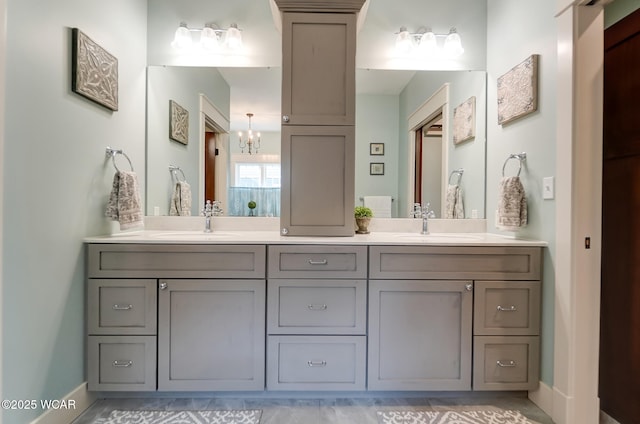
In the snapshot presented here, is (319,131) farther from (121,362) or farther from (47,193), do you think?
(121,362)

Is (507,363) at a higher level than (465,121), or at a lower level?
lower

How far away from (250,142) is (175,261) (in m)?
1.00

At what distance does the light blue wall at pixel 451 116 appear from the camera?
2275 mm

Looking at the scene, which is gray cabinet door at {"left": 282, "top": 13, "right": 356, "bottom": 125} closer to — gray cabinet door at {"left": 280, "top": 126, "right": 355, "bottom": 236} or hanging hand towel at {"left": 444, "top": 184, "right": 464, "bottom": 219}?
gray cabinet door at {"left": 280, "top": 126, "right": 355, "bottom": 236}

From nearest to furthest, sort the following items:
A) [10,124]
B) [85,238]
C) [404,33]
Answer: [10,124] → [85,238] → [404,33]

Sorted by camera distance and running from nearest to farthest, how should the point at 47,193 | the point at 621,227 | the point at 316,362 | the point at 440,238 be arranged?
the point at 47,193 → the point at 621,227 → the point at 316,362 → the point at 440,238

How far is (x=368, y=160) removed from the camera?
2.28 meters

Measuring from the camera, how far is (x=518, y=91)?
1.89 metres

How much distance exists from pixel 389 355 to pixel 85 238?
1.67m

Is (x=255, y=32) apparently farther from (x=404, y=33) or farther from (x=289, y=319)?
(x=289, y=319)

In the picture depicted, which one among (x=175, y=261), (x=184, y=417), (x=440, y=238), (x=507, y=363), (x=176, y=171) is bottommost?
(x=184, y=417)

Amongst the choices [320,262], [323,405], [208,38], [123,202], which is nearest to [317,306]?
[320,262]

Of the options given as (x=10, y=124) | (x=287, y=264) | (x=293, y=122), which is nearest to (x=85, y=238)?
(x=10, y=124)

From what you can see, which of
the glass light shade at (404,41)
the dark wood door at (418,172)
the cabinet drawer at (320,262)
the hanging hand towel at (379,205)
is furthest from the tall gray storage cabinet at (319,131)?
the dark wood door at (418,172)
